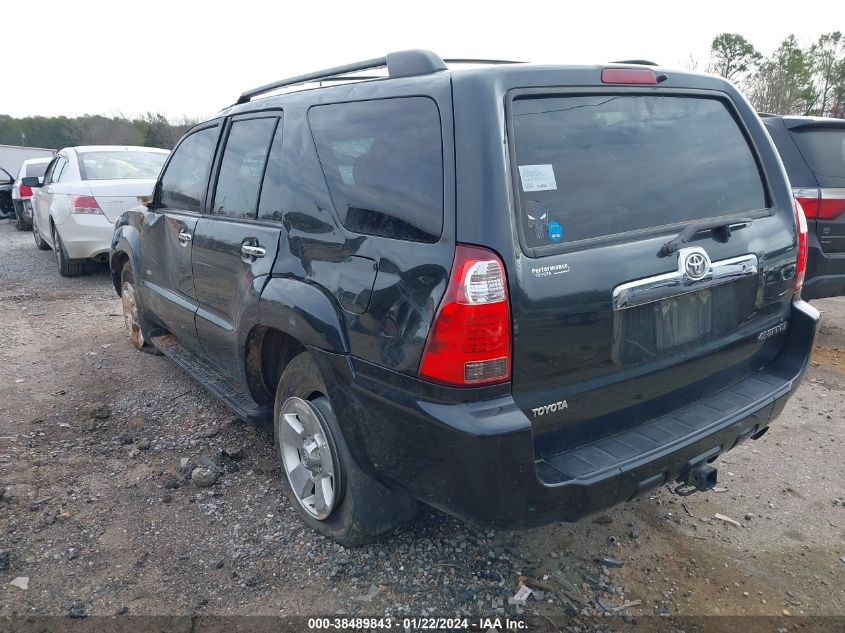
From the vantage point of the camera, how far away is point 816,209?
17.4 feet

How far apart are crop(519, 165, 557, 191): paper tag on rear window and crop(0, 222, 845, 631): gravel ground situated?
163cm

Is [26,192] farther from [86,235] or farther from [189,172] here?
[189,172]

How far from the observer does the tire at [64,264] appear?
28.3 feet

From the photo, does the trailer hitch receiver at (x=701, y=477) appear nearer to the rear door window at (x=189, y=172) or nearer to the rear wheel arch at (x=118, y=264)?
the rear door window at (x=189, y=172)

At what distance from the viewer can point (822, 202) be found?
5277 mm

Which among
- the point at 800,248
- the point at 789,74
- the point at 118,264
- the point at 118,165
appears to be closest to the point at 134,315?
the point at 118,264

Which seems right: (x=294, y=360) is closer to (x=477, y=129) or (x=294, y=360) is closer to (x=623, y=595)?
(x=477, y=129)

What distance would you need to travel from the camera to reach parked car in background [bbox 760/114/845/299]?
529 centimetres

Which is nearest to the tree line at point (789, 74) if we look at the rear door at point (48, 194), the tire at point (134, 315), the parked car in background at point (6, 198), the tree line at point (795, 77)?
the tree line at point (795, 77)

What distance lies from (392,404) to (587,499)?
0.72 meters

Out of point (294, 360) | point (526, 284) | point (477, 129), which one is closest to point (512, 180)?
point (477, 129)

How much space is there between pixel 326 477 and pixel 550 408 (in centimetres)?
111

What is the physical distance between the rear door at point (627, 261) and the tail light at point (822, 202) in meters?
3.11

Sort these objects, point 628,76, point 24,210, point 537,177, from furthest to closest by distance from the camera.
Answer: point 24,210, point 628,76, point 537,177
